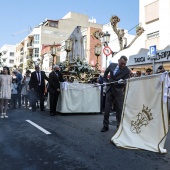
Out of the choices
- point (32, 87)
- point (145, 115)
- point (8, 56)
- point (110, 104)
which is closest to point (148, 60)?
point (32, 87)

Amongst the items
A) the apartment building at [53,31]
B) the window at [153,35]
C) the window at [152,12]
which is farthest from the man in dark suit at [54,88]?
the apartment building at [53,31]

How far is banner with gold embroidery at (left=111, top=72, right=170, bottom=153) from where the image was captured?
4527mm

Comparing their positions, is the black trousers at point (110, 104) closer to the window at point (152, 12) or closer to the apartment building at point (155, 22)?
the apartment building at point (155, 22)

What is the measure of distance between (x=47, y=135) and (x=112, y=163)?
2.30 meters

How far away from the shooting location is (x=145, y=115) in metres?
4.88

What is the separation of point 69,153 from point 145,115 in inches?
64.3

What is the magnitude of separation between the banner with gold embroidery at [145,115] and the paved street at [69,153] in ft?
0.84

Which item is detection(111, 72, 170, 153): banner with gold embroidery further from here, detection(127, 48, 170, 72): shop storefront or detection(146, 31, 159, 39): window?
detection(146, 31, 159, 39): window

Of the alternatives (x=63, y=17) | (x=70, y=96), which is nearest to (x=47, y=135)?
(x=70, y=96)

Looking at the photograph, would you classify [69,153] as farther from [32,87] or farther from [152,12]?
[152,12]

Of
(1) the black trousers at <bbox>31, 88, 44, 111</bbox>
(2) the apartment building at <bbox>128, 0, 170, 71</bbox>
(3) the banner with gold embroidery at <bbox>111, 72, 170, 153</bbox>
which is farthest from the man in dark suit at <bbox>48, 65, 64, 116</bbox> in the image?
(2) the apartment building at <bbox>128, 0, 170, 71</bbox>

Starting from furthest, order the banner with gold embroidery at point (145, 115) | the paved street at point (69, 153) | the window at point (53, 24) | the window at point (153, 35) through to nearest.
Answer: the window at point (53, 24) → the window at point (153, 35) → the banner with gold embroidery at point (145, 115) → the paved street at point (69, 153)

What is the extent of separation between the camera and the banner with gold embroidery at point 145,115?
14.9 ft

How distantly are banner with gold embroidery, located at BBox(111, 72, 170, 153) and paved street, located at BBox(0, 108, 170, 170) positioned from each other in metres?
0.26
